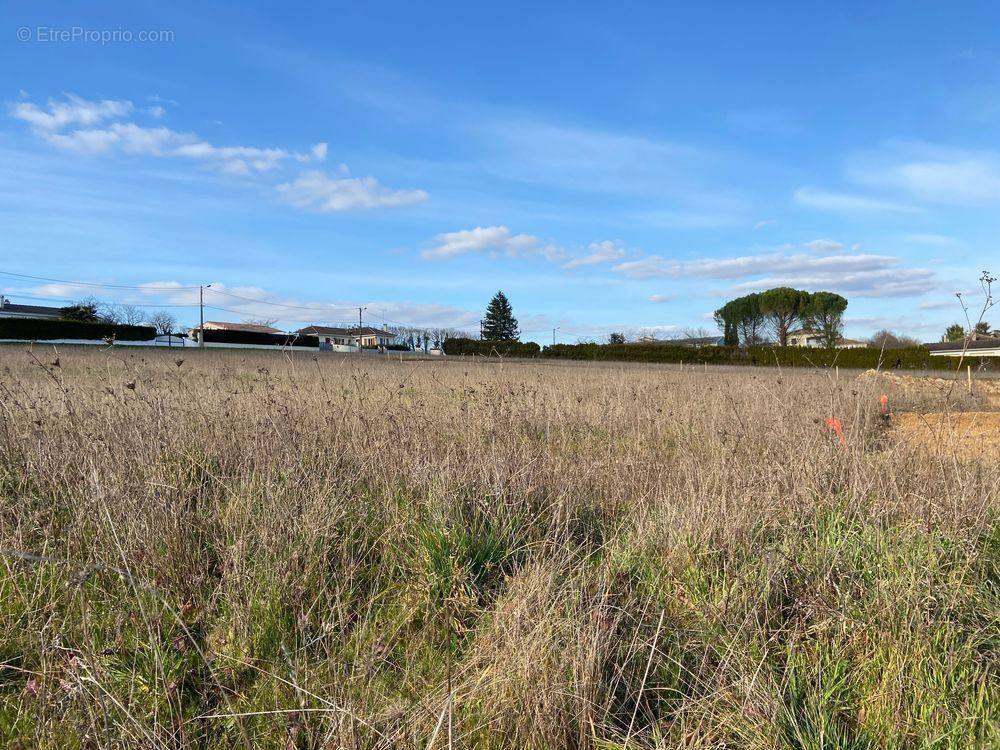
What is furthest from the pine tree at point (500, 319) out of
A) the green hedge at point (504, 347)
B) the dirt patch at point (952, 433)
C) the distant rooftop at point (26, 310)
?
the dirt patch at point (952, 433)

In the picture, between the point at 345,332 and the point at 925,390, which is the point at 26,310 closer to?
the point at 345,332

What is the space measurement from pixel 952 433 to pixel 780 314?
205 feet

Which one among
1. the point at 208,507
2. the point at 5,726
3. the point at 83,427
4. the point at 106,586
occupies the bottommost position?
the point at 5,726

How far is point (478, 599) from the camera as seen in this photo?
9.22ft

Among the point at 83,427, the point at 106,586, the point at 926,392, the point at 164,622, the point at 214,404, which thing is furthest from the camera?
the point at 926,392

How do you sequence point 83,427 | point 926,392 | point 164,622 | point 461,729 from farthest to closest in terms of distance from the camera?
point 926,392, point 83,427, point 164,622, point 461,729

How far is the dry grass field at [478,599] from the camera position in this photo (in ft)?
6.59

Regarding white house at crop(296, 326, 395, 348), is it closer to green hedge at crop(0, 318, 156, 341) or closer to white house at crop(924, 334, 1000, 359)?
green hedge at crop(0, 318, 156, 341)

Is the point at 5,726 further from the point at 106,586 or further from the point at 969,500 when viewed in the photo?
the point at 969,500

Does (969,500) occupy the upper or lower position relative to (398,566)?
upper

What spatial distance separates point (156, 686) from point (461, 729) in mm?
1121

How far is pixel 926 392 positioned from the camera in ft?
35.1

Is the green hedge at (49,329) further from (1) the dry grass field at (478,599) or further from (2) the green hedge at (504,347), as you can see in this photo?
(1) the dry grass field at (478,599)

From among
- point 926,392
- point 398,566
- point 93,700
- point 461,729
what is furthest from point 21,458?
point 926,392
